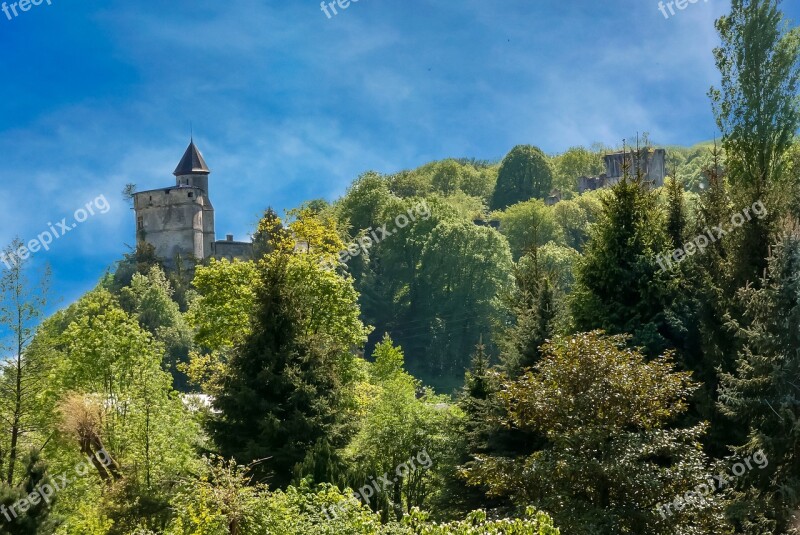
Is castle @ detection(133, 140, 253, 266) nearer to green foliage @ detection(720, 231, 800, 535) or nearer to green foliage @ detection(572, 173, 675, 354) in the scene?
green foliage @ detection(572, 173, 675, 354)

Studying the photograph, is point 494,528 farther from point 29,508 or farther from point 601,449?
point 29,508

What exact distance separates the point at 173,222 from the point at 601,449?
284 feet

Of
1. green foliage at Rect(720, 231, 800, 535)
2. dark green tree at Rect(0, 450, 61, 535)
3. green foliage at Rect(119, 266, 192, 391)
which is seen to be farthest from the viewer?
green foliage at Rect(119, 266, 192, 391)

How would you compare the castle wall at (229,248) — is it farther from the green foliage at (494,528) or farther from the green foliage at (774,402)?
the green foliage at (494,528)

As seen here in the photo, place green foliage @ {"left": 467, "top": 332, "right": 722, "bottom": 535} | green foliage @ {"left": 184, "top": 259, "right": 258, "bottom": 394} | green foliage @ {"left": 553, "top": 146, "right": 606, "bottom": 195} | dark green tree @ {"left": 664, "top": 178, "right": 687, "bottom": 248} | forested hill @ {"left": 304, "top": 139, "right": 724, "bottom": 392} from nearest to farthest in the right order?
green foliage @ {"left": 467, "top": 332, "right": 722, "bottom": 535}, dark green tree @ {"left": 664, "top": 178, "right": 687, "bottom": 248}, green foliage @ {"left": 184, "top": 259, "right": 258, "bottom": 394}, forested hill @ {"left": 304, "top": 139, "right": 724, "bottom": 392}, green foliage @ {"left": 553, "top": 146, "right": 606, "bottom": 195}

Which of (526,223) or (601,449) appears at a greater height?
(526,223)

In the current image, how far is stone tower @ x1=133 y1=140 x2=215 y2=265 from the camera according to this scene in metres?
99.9

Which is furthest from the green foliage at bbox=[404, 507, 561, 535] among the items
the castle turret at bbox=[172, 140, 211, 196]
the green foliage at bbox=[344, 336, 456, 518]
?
the castle turret at bbox=[172, 140, 211, 196]

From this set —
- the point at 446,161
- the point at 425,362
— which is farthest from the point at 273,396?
the point at 446,161

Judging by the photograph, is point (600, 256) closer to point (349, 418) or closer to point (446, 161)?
point (349, 418)

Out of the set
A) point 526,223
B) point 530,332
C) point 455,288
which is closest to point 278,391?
point 530,332

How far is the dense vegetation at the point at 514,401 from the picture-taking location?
716 inches

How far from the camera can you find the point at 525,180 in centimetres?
11669

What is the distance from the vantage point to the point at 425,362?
76062mm
